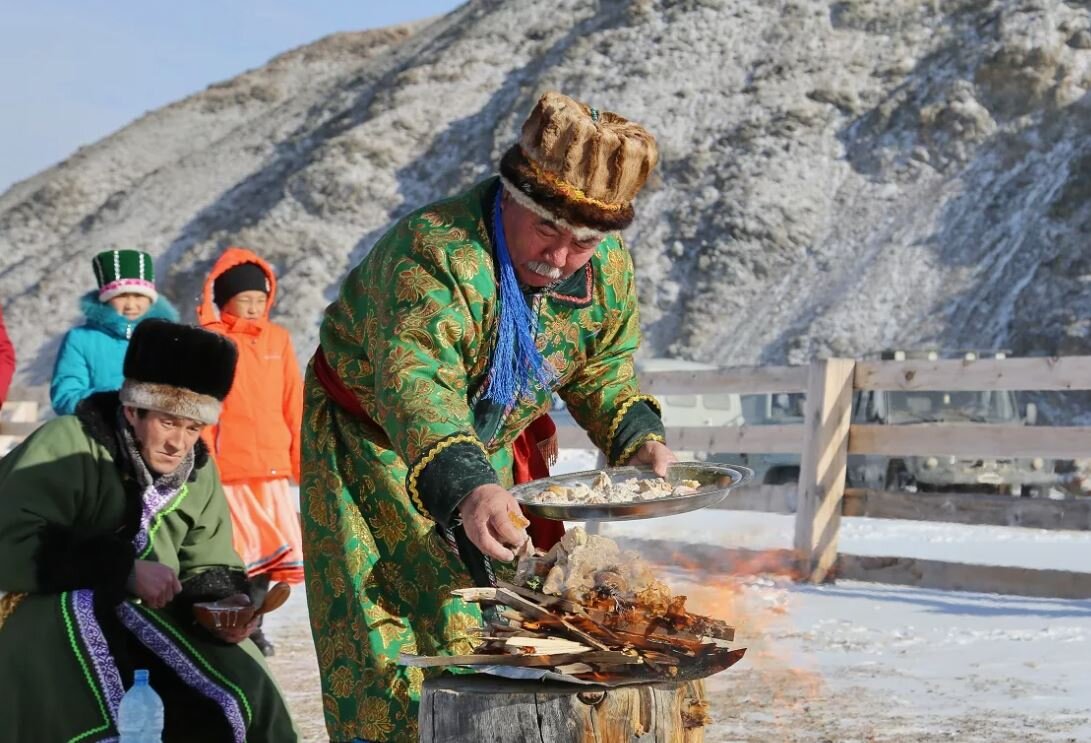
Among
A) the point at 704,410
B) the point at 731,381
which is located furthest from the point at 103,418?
the point at 704,410

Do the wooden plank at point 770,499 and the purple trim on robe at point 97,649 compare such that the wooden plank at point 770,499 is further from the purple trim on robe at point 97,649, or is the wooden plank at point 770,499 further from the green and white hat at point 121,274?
the purple trim on robe at point 97,649

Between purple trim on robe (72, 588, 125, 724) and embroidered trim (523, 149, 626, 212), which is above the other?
embroidered trim (523, 149, 626, 212)

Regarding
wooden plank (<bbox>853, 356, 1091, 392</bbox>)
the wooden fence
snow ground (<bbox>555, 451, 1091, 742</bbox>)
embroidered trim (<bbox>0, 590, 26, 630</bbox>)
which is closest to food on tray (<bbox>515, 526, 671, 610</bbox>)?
snow ground (<bbox>555, 451, 1091, 742</bbox>)

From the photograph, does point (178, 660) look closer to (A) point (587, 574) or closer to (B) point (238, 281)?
(A) point (587, 574)

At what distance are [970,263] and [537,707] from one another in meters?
29.2

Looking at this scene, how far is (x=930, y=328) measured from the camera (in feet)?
95.8

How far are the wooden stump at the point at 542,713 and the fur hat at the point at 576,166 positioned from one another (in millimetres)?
912

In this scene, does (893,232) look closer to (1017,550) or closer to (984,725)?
(1017,550)

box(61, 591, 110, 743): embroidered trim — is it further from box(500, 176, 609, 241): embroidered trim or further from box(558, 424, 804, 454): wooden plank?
box(558, 424, 804, 454): wooden plank

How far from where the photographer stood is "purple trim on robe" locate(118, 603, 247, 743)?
157 inches

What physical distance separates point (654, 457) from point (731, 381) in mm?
7041

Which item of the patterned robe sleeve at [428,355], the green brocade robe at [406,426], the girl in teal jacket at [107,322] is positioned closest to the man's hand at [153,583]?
the green brocade robe at [406,426]

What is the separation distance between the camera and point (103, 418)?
13.3ft

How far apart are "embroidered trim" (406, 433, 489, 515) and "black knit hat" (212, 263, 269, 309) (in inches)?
181
